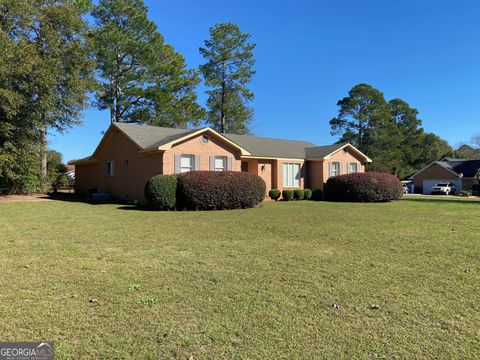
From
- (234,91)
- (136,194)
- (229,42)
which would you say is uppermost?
(229,42)

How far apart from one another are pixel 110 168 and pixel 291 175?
1212 centimetres

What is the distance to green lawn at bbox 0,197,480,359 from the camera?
332cm

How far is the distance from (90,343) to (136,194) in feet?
56.4

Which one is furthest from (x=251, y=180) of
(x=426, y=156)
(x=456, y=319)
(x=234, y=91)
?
(x=426, y=156)

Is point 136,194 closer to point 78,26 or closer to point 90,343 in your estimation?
point 78,26

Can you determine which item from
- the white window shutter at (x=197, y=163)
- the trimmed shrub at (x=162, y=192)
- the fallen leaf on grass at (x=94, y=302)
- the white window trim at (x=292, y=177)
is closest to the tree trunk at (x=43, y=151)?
the white window shutter at (x=197, y=163)

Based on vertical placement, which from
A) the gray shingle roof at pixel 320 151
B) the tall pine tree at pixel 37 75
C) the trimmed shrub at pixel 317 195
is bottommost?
the trimmed shrub at pixel 317 195

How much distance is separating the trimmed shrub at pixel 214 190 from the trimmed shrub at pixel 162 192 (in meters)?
0.29

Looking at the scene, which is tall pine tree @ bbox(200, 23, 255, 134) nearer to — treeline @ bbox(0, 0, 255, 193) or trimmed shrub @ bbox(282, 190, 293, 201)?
treeline @ bbox(0, 0, 255, 193)

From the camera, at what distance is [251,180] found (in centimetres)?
1730

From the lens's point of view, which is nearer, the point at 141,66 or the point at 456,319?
the point at 456,319

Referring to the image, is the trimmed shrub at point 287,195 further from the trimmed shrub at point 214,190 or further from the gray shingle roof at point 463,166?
the gray shingle roof at point 463,166

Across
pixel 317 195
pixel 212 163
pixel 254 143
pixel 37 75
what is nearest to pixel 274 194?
pixel 317 195

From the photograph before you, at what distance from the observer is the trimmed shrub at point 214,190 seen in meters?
15.7
